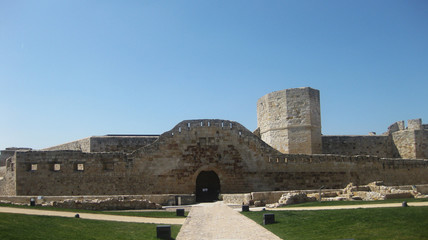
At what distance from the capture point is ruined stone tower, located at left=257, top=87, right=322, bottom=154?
2736cm

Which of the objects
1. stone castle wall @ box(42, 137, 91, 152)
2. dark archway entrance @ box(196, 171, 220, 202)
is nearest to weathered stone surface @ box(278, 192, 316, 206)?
dark archway entrance @ box(196, 171, 220, 202)

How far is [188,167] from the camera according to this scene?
949 inches

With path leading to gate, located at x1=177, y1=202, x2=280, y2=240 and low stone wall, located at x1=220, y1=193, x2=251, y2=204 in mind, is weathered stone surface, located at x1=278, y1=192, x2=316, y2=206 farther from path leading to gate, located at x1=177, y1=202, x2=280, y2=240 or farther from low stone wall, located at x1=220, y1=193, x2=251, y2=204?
path leading to gate, located at x1=177, y1=202, x2=280, y2=240

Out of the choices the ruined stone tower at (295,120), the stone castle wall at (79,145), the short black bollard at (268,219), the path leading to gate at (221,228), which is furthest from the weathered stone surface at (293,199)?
the stone castle wall at (79,145)

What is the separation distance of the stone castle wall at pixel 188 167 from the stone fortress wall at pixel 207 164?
0.05 meters

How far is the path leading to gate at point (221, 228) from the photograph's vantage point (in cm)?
1072

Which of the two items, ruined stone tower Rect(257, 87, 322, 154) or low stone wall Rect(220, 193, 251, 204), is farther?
ruined stone tower Rect(257, 87, 322, 154)

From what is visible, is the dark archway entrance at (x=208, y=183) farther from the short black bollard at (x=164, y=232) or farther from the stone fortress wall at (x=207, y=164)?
the short black bollard at (x=164, y=232)

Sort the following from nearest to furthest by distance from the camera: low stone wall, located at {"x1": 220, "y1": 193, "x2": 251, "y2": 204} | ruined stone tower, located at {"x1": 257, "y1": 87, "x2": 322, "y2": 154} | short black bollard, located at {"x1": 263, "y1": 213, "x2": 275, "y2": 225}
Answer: short black bollard, located at {"x1": 263, "y1": 213, "x2": 275, "y2": 225}
low stone wall, located at {"x1": 220, "y1": 193, "x2": 251, "y2": 204}
ruined stone tower, located at {"x1": 257, "y1": 87, "x2": 322, "y2": 154}

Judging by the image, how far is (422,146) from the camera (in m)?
32.0

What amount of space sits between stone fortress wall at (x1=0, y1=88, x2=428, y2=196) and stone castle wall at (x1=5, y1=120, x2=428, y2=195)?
0.05 meters

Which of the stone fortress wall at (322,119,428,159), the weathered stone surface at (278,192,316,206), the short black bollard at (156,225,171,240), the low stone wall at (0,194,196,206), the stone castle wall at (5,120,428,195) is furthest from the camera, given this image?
the stone fortress wall at (322,119,428,159)

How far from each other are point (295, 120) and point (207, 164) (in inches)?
265

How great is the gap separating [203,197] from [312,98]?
9159 millimetres
